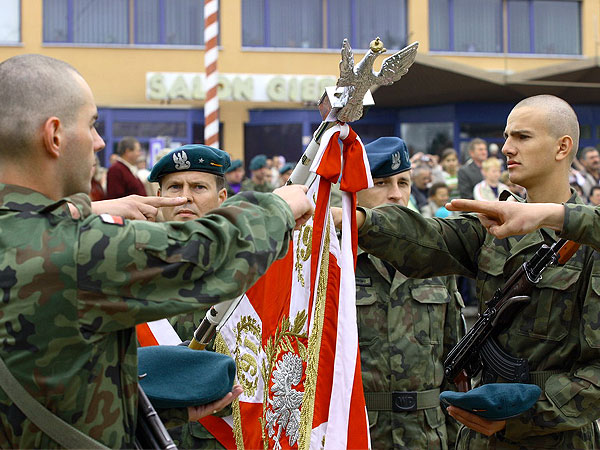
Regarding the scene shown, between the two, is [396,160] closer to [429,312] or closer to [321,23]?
[429,312]

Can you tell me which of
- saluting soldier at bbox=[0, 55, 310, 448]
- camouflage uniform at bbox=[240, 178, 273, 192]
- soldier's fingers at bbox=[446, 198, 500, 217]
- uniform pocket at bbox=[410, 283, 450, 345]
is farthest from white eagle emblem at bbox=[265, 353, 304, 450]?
camouflage uniform at bbox=[240, 178, 273, 192]

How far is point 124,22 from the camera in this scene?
944 inches

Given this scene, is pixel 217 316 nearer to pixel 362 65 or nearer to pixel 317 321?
pixel 317 321

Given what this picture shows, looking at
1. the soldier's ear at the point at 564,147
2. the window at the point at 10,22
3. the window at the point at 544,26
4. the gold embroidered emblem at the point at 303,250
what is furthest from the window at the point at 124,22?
the gold embroidered emblem at the point at 303,250

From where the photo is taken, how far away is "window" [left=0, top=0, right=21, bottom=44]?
75.5ft

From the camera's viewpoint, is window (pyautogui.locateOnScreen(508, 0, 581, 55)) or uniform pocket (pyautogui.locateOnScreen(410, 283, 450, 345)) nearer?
uniform pocket (pyautogui.locateOnScreen(410, 283, 450, 345))

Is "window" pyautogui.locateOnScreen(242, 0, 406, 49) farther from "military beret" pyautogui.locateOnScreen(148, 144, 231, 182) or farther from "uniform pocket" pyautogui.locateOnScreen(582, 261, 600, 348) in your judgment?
"uniform pocket" pyautogui.locateOnScreen(582, 261, 600, 348)

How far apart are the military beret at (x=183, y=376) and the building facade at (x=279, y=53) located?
1744cm

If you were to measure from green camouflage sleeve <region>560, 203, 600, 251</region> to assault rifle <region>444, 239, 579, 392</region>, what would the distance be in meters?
0.26

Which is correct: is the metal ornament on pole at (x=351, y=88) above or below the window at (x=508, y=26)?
below

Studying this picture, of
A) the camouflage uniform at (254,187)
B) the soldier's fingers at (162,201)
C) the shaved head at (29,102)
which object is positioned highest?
the shaved head at (29,102)

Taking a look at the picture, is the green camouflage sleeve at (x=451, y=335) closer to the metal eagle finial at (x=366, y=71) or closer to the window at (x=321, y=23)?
the metal eagle finial at (x=366, y=71)

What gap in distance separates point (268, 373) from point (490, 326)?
92 centimetres

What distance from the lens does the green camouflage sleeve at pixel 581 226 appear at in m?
3.13
